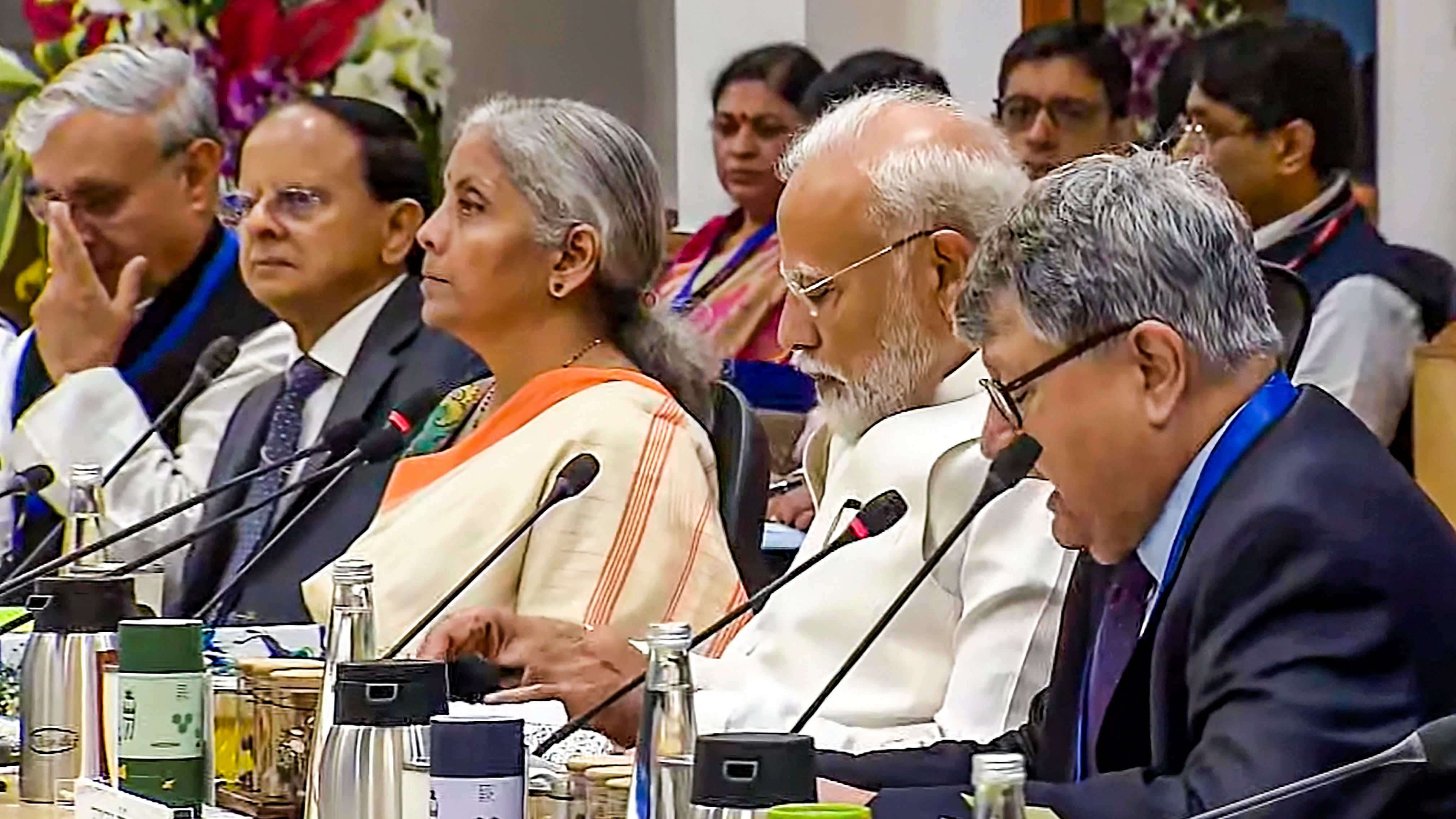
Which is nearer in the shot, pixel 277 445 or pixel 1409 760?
pixel 1409 760

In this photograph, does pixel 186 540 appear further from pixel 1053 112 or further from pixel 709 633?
pixel 1053 112

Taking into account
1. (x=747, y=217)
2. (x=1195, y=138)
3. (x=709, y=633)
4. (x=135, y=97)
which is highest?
(x=135, y=97)

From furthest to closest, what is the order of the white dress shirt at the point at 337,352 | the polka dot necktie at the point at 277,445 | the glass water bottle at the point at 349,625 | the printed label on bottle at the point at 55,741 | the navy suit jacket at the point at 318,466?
1. the white dress shirt at the point at 337,352
2. the polka dot necktie at the point at 277,445
3. the navy suit jacket at the point at 318,466
4. the printed label on bottle at the point at 55,741
5. the glass water bottle at the point at 349,625

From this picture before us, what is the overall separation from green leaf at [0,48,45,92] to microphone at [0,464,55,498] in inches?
73.6

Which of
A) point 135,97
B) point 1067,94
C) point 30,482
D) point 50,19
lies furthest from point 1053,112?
point 30,482

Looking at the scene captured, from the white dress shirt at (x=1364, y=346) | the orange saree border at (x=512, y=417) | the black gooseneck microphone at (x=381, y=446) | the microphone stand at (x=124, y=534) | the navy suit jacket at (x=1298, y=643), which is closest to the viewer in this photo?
the navy suit jacket at (x=1298, y=643)

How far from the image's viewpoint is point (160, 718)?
6.24 ft

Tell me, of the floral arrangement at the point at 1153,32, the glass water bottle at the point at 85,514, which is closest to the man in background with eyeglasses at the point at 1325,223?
the floral arrangement at the point at 1153,32

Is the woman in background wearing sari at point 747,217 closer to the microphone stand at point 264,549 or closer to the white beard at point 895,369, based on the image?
the microphone stand at point 264,549

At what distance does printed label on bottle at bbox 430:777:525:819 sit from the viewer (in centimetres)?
156

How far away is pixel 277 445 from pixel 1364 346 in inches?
61.1

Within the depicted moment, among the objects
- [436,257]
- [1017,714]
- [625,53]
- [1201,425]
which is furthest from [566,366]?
[625,53]

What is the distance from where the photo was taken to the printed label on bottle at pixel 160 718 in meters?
1.90

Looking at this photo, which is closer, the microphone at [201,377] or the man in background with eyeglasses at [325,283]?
the microphone at [201,377]
